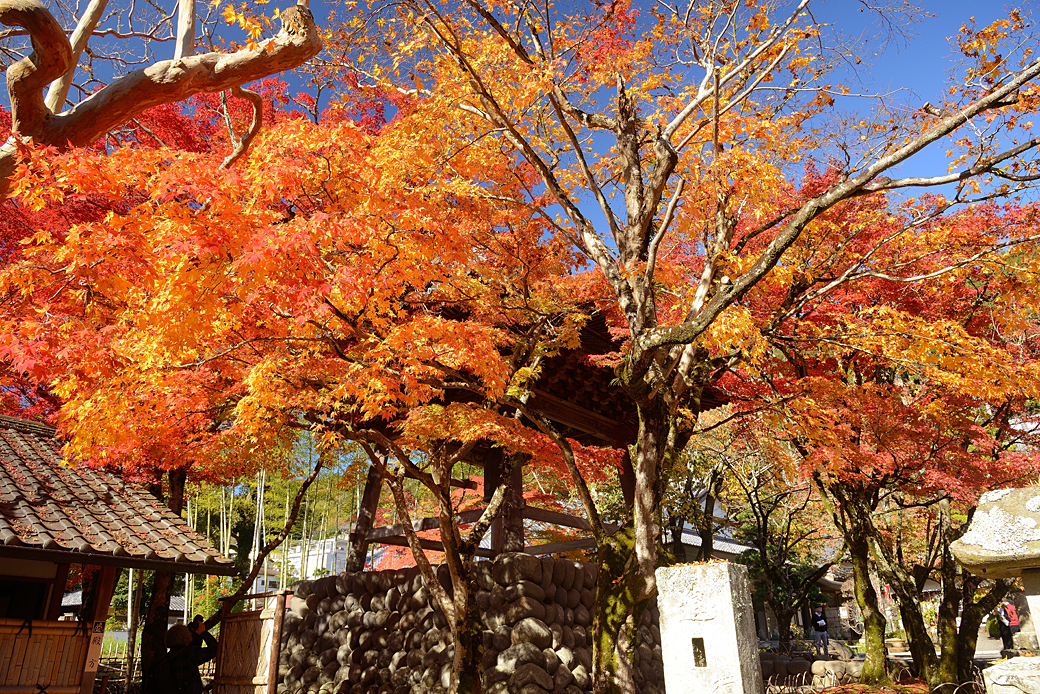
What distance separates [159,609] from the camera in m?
10.9

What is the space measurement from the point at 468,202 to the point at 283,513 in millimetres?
18657

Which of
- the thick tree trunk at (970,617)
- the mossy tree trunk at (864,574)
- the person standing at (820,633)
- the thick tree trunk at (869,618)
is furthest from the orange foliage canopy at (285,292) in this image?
the person standing at (820,633)

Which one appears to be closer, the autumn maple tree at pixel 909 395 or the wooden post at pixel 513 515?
the autumn maple tree at pixel 909 395

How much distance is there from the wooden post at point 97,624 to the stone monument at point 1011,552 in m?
7.36

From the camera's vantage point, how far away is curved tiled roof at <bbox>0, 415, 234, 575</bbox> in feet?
19.6

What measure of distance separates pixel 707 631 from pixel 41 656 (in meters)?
6.35

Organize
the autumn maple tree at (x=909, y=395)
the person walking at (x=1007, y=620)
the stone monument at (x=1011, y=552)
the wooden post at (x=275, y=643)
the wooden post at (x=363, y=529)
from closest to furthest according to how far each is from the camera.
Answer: the stone monument at (x=1011, y=552), the wooden post at (x=275, y=643), the autumn maple tree at (x=909, y=395), the wooden post at (x=363, y=529), the person walking at (x=1007, y=620)

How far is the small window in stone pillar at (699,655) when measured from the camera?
5.41 meters

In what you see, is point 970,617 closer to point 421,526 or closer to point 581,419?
point 581,419

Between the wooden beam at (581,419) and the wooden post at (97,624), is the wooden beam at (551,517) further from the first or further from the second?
the wooden post at (97,624)

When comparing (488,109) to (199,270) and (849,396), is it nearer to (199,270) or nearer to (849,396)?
(199,270)

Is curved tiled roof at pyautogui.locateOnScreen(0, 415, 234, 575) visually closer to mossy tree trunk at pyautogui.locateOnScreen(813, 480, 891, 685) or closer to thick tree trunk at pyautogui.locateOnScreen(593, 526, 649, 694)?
thick tree trunk at pyautogui.locateOnScreen(593, 526, 649, 694)

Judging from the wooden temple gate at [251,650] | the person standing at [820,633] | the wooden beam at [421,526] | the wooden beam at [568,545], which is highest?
the wooden beam at [421,526]

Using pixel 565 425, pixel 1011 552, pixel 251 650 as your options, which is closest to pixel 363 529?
pixel 251 650
